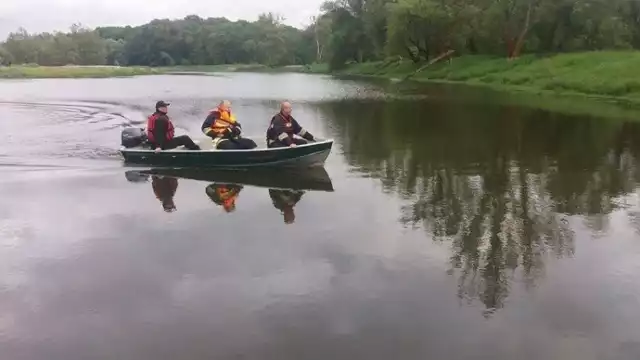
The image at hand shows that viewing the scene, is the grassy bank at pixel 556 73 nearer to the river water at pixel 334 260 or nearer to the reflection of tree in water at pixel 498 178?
the reflection of tree in water at pixel 498 178

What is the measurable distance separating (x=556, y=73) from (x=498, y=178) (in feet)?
97.5

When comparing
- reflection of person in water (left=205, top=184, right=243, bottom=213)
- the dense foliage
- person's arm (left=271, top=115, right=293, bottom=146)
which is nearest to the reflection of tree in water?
person's arm (left=271, top=115, right=293, bottom=146)

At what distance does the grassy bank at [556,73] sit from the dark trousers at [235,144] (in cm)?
2359

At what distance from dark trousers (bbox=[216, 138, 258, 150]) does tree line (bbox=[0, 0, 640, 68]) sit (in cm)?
3910

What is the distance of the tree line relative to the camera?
167ft

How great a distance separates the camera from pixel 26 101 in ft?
120

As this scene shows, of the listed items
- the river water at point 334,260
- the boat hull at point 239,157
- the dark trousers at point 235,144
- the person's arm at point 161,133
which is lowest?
the river water at point 334,260

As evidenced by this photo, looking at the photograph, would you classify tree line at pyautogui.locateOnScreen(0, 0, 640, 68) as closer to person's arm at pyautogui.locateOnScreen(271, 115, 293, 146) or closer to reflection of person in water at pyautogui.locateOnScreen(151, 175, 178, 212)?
person's arm at pyautogui.locateOnScreen(271, 115, 293, 146)

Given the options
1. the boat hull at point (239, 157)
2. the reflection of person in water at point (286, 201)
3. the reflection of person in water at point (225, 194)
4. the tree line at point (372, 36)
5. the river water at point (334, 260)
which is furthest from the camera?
the tree line at point (372, 36)

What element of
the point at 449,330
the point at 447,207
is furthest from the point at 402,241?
the point at 449,330

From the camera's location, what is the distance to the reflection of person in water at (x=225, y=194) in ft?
40.5

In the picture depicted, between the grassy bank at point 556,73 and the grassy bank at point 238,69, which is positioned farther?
the grassy bank at point 238,69

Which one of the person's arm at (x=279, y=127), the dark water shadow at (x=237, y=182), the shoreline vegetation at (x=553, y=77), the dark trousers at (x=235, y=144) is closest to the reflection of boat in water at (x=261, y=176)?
the dark water shadow at (x=237, y=182)

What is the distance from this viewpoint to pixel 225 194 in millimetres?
13281
